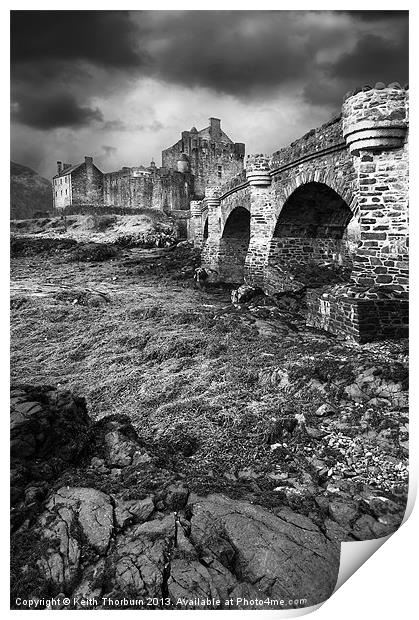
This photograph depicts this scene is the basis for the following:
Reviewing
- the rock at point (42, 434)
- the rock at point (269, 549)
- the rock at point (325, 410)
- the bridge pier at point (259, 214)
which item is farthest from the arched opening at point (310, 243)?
the rock at point (269, 549)

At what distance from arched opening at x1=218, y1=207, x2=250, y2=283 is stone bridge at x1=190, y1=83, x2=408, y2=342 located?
1.36 m

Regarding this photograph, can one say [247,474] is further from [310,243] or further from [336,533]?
[310,243]

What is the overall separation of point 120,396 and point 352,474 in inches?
102

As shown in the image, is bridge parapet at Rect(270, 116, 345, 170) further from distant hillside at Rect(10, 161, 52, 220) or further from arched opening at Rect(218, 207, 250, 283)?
arched opening at Rect(218, 207, 250, 283)

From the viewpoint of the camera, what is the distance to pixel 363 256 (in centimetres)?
586

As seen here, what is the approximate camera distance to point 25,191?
4.37 m

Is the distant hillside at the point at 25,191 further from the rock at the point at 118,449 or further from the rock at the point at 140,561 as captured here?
the rock at the point at 140,561

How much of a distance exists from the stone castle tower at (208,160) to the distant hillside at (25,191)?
290 cm

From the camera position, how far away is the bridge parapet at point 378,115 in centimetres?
534

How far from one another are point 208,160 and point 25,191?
1196 centimetres

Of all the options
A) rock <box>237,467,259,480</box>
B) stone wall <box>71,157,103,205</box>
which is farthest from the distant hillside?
rock <box>237,467,259,480</box>

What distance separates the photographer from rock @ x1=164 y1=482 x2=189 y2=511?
3.02 metres

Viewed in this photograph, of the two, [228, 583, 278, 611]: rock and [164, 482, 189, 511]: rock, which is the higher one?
[164, 482, 189, 511]: rock

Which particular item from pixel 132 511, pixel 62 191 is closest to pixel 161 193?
pixel 62 191
